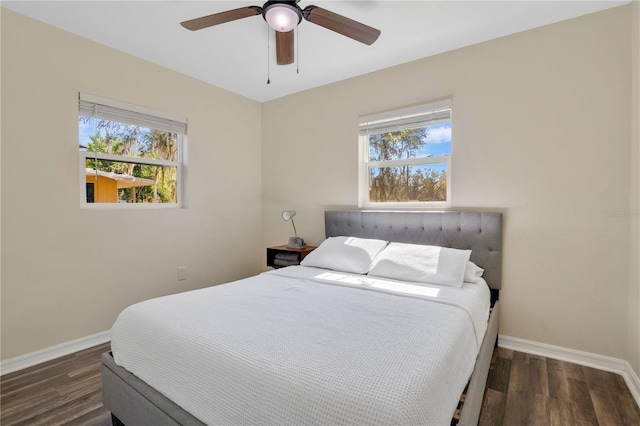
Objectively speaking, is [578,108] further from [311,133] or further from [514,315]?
[311,133]

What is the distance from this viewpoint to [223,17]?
71.1 inches

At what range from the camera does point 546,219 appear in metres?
2.32

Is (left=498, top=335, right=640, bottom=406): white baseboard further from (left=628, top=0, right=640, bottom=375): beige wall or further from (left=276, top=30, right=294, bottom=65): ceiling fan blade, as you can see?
(left=276, top=30, right=294, bottom=65): ceiling fan blade

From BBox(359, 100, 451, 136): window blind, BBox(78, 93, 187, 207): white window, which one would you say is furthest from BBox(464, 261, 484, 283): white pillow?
BBox(78, 93, 187, 207): white window

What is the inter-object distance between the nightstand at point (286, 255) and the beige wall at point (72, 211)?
710 mm

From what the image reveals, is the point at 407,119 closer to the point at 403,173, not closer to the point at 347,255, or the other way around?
the point at 403,173

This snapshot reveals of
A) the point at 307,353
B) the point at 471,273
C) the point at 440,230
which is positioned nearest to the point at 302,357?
the point at 307,353

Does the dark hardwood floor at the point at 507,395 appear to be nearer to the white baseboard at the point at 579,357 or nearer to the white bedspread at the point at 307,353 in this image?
the white baseboard at the point at 579,357

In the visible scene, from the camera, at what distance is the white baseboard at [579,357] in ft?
6.34

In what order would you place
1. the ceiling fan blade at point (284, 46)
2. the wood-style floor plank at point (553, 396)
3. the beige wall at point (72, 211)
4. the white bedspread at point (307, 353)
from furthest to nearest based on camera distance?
1. the beige wall at point (72, 211)
2. the ceiling fan blade at point (284, 46)
3. the wood-style floor plank at point (553, 396)
4. the white bedspread at point (307, 353)

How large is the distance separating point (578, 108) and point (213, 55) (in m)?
2.96

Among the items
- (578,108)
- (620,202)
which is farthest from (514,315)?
(578,108)

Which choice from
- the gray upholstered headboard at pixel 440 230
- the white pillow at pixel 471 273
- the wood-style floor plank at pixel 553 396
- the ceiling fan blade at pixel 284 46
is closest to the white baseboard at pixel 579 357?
the wood-style floor plank at pixel 553 396

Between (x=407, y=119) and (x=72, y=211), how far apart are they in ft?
9.82
